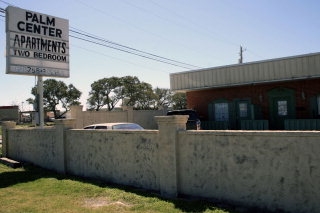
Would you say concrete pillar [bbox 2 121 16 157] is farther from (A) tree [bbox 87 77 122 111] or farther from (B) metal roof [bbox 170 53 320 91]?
(A) tree [bbox 87 77 122 111]

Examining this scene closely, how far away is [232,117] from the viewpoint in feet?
59.8

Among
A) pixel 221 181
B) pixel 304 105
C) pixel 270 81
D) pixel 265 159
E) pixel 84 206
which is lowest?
pixel 84 206

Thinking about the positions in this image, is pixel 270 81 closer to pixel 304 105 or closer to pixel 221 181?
pixel 304 105

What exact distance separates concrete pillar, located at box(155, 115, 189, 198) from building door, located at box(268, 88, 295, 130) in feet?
33.2

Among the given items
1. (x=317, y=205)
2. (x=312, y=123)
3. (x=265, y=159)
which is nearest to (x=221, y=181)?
(x=265, y=159)

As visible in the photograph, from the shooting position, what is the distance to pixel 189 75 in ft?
63.6

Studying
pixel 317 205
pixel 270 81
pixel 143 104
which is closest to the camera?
pixel 317 205

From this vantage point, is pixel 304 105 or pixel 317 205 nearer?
pixel 317 205

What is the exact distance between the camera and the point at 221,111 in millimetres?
18734

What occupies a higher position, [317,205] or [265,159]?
→ [265,159]

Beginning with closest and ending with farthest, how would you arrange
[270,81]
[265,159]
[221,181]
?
[265,159] → [221,181] → [270,81]

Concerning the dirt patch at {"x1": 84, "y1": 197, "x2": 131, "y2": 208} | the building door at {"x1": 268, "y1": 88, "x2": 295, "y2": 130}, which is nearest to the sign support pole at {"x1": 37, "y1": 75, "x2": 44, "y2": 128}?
the dirt patch at {"x1": 84, "y1": 197, "x2": 131, "y2": 208}

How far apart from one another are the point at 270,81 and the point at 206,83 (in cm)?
364

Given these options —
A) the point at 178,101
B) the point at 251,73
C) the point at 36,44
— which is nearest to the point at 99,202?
the point at 36,44
